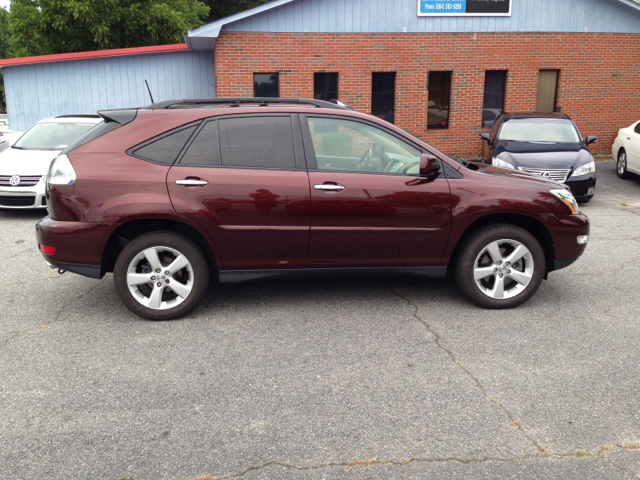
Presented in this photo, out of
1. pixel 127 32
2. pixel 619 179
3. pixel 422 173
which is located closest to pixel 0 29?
pixel 127 32

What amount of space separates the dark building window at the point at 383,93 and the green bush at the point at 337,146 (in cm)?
1110

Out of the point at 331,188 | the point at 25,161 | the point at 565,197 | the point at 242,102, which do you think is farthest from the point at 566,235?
the point at 25,161

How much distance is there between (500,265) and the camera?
4.89 meters

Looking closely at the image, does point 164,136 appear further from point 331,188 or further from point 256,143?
point 331,188

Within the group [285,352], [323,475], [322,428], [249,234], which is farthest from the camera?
[249,234]

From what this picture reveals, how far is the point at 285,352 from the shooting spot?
13.4 feet

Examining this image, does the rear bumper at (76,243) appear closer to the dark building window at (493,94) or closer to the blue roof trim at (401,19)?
the blue roof trim at (401,19)

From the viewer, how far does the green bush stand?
15.6 ft

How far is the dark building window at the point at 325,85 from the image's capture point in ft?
50.4

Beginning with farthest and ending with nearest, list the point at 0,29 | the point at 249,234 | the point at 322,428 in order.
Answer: the point at 0,29 → the point at 249,234 → the point at 322,428

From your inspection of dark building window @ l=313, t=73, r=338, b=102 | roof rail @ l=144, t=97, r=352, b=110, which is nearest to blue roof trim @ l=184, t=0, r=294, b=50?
dark building window @ l=313, t=73, r=338, b=102

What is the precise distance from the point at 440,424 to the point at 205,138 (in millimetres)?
2829

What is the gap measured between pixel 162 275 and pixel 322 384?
171 centimetres

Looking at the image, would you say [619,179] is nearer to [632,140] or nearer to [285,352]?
[632,140]
